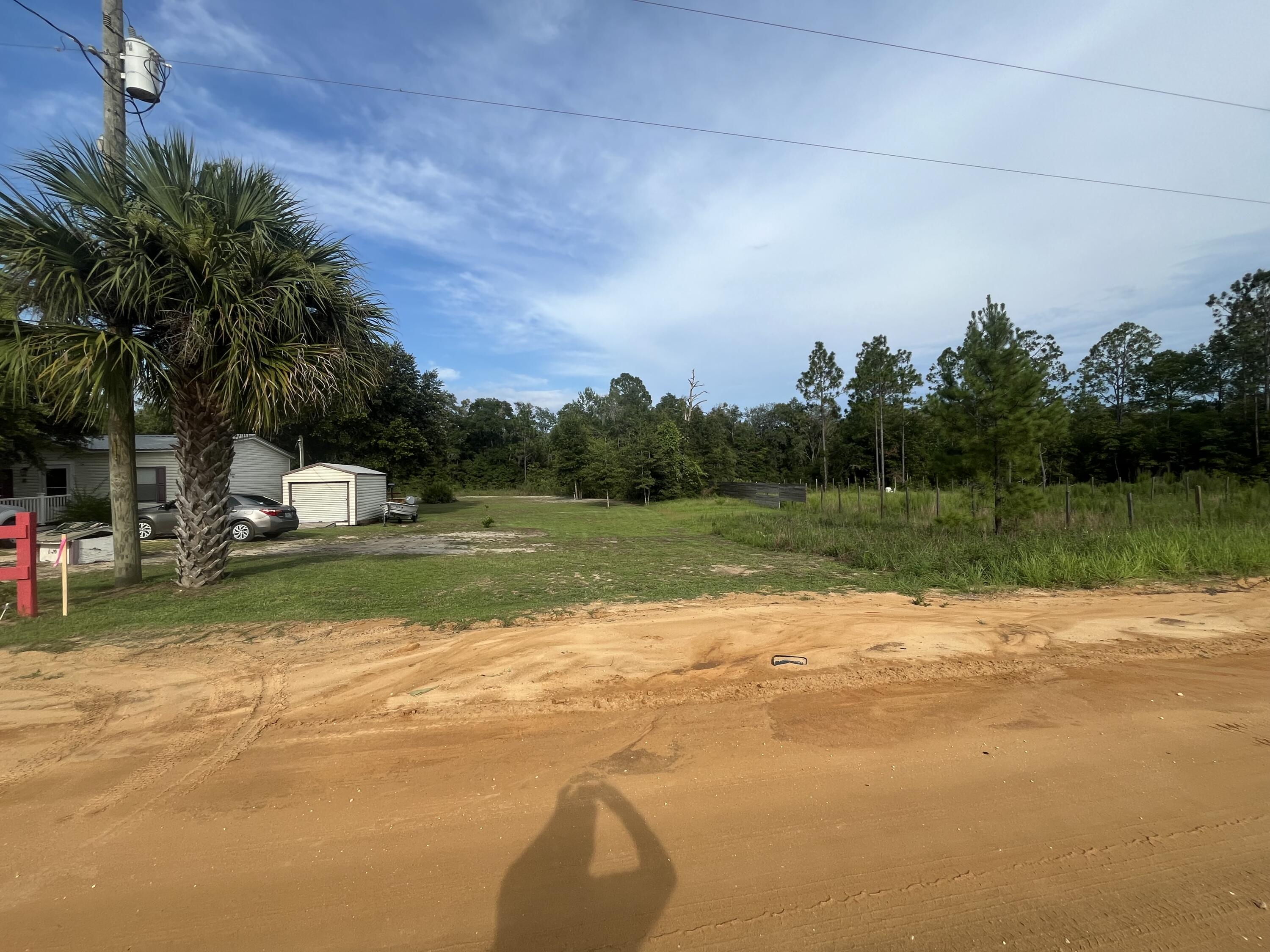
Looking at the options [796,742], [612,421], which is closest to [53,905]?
[796,742]

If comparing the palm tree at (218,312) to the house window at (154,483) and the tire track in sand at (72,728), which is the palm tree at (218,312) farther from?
the house window at (154,483)

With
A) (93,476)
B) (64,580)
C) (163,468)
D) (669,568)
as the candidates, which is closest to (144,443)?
(163,468)

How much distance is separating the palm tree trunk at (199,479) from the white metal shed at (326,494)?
14123 millimetres

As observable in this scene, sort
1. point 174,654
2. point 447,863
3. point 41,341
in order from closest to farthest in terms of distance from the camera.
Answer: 1. point 447,863
2. point 174,654
3. point 41,341

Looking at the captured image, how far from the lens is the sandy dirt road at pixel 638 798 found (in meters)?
2.49

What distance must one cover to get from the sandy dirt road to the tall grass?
389 centimetres

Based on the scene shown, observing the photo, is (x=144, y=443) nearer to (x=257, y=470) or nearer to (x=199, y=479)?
(x=257, y=470)

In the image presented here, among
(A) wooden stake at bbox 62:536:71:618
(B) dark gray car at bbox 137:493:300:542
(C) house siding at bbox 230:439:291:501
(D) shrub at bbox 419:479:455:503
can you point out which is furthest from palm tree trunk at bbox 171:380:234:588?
(D) shrub at bbox 419:479:455:503

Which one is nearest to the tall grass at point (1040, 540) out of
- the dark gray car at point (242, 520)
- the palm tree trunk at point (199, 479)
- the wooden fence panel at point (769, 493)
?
the wooden fence panel at point (769, 493)

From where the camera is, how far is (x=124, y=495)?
917 cm

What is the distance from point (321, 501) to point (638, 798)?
900 inches

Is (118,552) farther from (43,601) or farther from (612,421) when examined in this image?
(612,421)

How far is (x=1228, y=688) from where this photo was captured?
4918mm

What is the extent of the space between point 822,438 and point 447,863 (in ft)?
175
